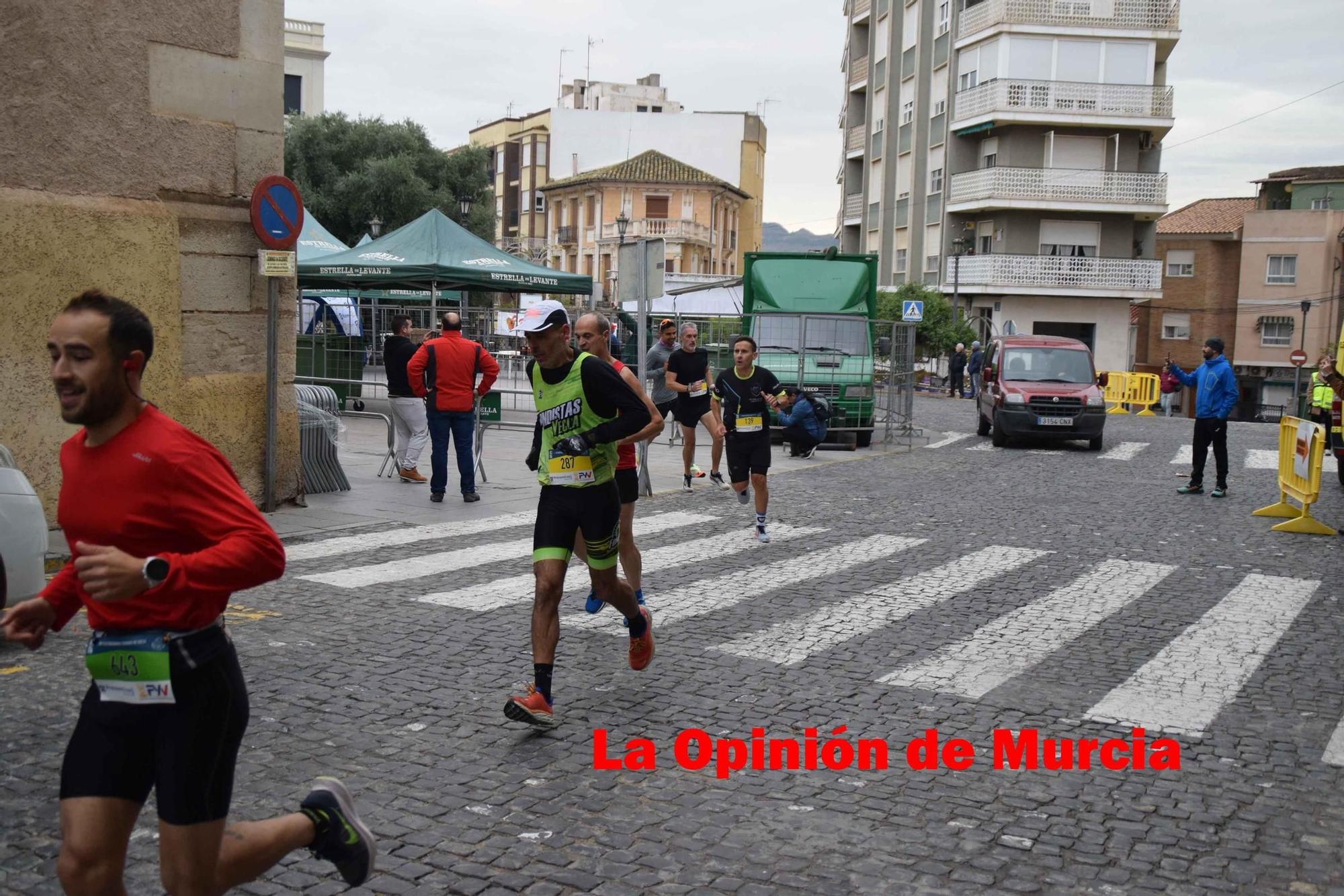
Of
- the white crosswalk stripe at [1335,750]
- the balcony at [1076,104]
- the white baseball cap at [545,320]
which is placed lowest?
the white crosswalk stripe at [1335,750]

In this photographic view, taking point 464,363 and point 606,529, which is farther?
point 464,363

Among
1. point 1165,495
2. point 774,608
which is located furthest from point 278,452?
point 1165,495

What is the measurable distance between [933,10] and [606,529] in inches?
1984

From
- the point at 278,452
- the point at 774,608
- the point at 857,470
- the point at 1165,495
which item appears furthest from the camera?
the point at 857,470

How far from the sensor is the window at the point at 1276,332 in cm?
5588

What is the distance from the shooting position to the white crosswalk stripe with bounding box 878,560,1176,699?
6762 millimetres

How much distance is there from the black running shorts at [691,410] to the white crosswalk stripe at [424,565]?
123 inches

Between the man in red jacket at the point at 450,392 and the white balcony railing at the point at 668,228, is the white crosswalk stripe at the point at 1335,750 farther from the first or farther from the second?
the white balcony railing at the point at 668,228

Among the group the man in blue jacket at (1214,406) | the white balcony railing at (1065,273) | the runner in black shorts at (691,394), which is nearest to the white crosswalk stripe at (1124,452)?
the man in blue jacket at (1214,406)

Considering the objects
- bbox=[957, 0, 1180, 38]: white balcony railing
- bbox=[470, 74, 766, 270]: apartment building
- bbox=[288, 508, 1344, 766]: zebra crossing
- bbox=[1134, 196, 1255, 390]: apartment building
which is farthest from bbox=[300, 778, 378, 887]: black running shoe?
bbox=[470, 74, 766, 270]: apartment building

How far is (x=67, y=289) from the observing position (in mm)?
10031

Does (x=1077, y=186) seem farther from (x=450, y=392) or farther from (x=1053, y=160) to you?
(x=450, y=392)

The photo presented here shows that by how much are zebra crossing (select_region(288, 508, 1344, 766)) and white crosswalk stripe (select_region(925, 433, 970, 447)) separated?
10.3 meters

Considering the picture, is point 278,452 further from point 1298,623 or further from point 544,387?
point 1298,623
